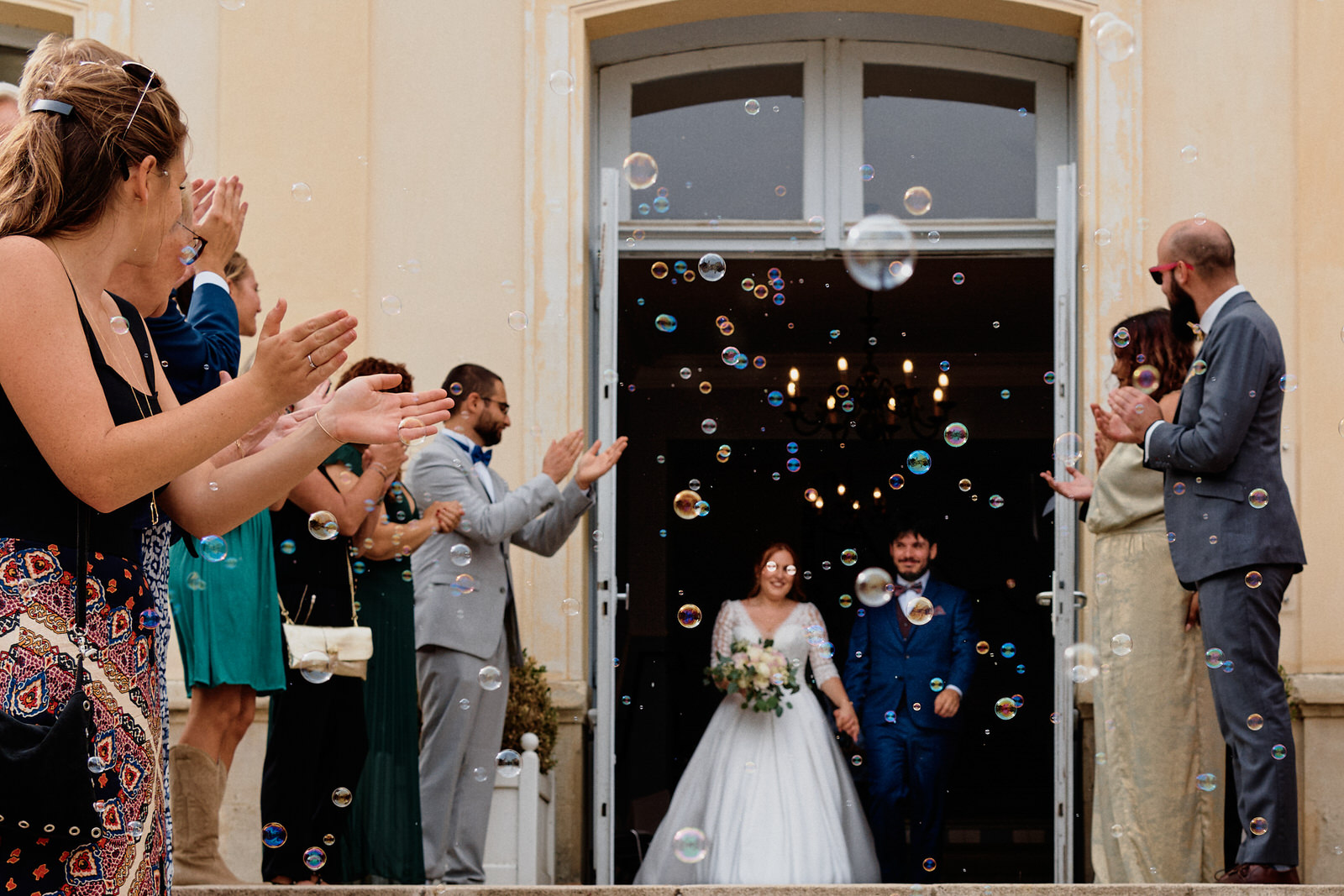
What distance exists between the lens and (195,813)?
419 centimetres

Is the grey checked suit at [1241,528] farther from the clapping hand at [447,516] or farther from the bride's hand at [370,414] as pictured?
the bride's hand at [370,414]

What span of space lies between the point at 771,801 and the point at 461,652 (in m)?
1.82

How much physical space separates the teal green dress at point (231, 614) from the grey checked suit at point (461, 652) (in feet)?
3.07

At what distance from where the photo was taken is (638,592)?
13.2 m

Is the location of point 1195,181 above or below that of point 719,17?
below

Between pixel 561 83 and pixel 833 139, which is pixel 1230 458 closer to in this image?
pixel 833 139

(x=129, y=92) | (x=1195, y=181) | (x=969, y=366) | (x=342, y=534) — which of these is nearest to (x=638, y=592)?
(x=969, y=366)

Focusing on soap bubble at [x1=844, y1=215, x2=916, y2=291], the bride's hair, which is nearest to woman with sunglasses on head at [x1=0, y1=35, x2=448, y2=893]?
soap bubble at [x1=844, y1=215, x2=916, y2=291]

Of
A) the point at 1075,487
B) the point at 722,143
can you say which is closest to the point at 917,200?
the point at 722,143

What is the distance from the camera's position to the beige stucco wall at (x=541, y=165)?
630 cm

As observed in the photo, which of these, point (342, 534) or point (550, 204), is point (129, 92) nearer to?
point (342, 534)

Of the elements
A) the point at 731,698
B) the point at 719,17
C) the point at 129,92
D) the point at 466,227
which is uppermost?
the point at 719,17

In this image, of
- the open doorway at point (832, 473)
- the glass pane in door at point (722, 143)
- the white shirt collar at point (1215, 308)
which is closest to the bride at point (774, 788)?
the glass pane in door at point (722, 143)

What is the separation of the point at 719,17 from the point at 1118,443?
3.03 metres
